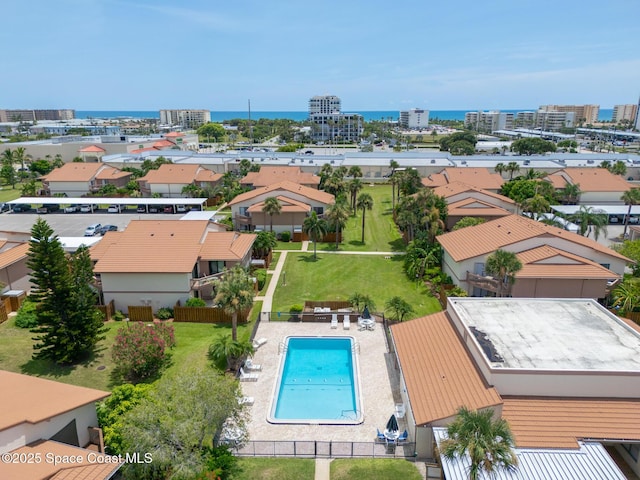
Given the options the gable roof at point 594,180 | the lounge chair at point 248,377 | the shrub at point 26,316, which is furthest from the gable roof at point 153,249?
the gable roof at point 594,180

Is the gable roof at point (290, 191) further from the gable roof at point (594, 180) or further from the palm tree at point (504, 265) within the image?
the gable roof at point (594, 180)

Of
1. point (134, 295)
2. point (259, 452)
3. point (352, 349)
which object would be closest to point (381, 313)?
point (352, 349)

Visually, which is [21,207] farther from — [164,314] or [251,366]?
[251,366]

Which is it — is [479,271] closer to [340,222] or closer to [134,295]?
[340,222]

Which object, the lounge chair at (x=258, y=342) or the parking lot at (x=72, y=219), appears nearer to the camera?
the lounge chair at (x=258, y=342)

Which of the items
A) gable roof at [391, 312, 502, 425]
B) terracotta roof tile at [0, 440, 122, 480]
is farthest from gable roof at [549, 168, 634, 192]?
terracotta roof tile at [0, 440, 122, 480]
